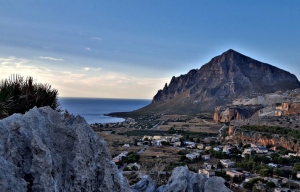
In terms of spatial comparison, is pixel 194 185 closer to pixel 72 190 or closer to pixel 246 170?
pixel 72 190

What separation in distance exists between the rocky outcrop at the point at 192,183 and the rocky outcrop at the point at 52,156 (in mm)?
4146

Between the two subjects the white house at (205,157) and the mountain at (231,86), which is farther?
the mountain at (231,86)

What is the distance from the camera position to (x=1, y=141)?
13.1 feet

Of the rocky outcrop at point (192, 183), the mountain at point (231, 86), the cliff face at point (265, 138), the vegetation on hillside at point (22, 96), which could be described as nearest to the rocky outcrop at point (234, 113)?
the cliff face at point (265, 138)

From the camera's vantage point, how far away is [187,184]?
963 centimetres

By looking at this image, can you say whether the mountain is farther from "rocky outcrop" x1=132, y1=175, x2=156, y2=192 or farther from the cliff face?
"rocky outcrop" x1=132, y1=175, x2=156, y2=192

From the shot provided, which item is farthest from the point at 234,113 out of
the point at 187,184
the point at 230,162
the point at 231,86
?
the point at 187,184

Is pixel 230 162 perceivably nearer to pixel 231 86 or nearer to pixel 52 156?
pixel 52 156

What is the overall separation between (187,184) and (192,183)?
270mm

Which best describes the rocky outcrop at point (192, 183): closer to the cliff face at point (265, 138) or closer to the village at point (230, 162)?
the village at point (230, 162)

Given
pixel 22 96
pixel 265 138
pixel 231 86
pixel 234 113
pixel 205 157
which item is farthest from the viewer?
pixel 231 86

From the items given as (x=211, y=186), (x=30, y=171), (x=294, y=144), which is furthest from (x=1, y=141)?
(x=294, y=144)

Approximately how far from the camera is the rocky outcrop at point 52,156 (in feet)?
13.2

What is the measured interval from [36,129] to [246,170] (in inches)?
1520
